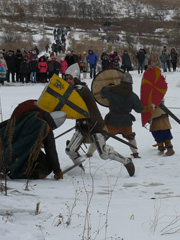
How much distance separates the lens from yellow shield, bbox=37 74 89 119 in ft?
16.1

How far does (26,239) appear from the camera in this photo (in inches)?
104

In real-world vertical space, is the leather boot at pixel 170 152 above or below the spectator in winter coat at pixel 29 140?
below

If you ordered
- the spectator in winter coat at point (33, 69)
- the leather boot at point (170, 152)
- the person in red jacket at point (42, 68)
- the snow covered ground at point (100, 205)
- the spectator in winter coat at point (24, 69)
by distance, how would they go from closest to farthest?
the snow covered ground at point (100, 205), the leather boot at point (170, 152), the spectator in winter coat at point (24, 69), the spectator in winter coat at point (33, 69), the person in red jacket at point (42, 68)

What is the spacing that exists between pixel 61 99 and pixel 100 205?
5.27ft

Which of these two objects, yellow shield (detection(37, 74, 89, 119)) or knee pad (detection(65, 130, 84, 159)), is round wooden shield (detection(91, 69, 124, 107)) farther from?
yellow shield (detection(37, 74, 89, 119))

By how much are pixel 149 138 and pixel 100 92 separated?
2.32m

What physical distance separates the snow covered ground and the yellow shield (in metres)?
0.82

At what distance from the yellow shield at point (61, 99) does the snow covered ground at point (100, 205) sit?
0.82m

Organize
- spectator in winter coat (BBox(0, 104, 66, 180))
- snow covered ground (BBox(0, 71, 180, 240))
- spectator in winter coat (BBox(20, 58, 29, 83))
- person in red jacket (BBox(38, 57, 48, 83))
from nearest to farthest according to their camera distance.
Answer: snow covered ground (BBox(0, 71, 180, 240)), spectator in winter coat (BBox(0, 104, 66, 180)), spectator in winter coat (BBox(20, 58, 29, 83)), person in red jacket (BBox(38, 57, 48, 83))

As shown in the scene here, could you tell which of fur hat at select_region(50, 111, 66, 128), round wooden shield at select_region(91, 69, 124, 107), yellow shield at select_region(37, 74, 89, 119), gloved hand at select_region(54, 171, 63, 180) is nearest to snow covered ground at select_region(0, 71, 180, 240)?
gloved hand at select_region(54, 171, 63, 180)

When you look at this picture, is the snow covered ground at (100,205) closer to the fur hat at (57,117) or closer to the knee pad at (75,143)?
the knee pad at (75,143)

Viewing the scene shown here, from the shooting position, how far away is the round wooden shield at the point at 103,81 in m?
6.49

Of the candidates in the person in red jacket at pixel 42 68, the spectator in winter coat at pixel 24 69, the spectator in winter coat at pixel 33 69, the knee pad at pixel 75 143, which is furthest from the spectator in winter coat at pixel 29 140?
the person in red jacket at pixel 42 68

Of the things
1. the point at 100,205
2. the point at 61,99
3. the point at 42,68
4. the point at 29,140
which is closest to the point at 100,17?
the point at 42,68
